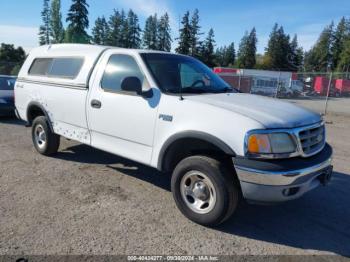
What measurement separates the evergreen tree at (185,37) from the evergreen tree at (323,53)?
170 ft

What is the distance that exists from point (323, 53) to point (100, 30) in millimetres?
71008

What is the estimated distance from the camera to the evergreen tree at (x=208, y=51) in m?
81.1

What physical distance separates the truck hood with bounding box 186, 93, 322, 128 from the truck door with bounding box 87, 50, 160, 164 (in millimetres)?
651

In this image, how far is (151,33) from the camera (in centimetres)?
9062

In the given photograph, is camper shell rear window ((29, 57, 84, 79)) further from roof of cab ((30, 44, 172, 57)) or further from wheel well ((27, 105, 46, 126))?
wheel well ((27, 105, 46, 126))

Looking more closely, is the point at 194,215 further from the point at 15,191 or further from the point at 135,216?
the point at 15,191

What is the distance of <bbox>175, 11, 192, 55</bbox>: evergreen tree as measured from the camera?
76.7m

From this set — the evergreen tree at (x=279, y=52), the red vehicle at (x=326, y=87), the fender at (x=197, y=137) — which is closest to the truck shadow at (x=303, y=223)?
the fender at (x=197, y=137)

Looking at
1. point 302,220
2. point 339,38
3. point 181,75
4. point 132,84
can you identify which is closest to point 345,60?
point 339,38

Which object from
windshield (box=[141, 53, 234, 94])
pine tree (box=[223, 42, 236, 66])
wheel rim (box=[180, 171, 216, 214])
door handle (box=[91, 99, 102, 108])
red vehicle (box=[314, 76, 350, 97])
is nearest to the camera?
wheel rim (box=[180, 171, 216, 214])

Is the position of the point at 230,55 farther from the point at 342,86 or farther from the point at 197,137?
the point at 197,137

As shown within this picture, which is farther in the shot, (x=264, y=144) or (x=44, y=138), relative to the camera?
(x=44, y=138)

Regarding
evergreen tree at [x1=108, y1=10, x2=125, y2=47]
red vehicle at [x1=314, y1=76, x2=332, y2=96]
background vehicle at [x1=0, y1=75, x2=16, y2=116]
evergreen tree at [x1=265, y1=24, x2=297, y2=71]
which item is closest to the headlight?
background vehicle at [x1=0, y1=75, x2=16, y2=116]

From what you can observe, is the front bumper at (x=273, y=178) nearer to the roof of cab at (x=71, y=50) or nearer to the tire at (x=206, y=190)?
the tire at (x=206, y=190)
